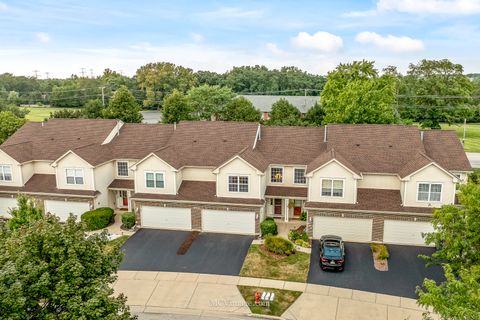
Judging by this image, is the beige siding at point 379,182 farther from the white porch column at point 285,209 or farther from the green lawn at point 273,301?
the green lawn at point 273,301

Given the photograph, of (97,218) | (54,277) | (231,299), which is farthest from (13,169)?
(54,277)

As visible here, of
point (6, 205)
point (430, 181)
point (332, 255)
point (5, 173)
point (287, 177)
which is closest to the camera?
point (332, 255)

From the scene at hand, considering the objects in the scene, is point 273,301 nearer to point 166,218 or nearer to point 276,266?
point 276,266

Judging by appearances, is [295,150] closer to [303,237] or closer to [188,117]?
[303,237]

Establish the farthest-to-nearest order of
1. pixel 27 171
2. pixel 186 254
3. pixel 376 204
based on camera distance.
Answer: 1. pixel 27 171
2. pixel 376 204
3. pixel 186 254

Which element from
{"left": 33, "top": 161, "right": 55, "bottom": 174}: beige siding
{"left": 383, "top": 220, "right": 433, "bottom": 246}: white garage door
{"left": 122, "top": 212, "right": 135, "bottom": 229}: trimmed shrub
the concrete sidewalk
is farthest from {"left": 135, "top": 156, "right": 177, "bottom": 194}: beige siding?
{"left": 383, "top": 220, "right": 433, "bottom": 246}: white garage door

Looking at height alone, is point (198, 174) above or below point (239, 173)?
below

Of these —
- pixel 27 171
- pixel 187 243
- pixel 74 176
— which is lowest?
pixel 187 243

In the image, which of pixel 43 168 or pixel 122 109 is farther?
pixel 122 109
